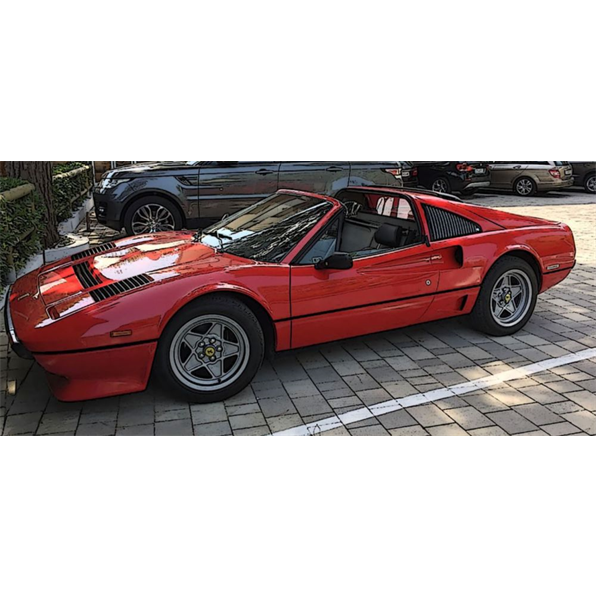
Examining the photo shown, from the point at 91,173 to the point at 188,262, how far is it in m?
12.4

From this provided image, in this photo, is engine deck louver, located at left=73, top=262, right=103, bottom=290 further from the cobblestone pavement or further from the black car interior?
the black car interior

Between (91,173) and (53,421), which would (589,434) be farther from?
(91,173)

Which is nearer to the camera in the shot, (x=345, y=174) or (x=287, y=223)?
(x=287, y=223)

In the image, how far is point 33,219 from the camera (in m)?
6.68

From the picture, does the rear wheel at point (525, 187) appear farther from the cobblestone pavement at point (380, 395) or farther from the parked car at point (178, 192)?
the cobblestone pavement at point (380, 395)

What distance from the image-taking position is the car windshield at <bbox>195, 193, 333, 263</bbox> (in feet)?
13.8

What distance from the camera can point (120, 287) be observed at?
367cm

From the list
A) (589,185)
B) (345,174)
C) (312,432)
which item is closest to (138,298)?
(312,432)

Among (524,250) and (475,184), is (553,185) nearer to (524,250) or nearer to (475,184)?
(475,184)

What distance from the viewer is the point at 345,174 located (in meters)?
9.88
